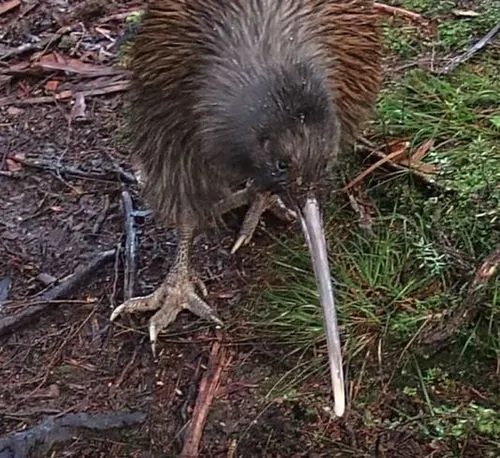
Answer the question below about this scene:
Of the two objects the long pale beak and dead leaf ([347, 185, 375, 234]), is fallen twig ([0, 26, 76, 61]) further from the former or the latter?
the long pale beak

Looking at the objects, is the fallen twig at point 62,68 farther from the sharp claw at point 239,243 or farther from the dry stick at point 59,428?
the dry stick at point 59,428

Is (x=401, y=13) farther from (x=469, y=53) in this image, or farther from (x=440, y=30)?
(x=469, y=53)

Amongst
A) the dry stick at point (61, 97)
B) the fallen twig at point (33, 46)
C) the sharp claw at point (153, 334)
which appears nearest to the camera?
the sharp claw at point (153, 334)

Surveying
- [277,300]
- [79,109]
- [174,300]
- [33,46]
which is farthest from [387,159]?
[33,46]

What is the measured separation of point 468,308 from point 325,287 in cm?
65

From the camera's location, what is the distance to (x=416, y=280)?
3.63m

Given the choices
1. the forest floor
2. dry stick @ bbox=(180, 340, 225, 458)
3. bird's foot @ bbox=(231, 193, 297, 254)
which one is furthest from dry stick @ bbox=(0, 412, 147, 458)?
bird's foot @ bbox=(231, 193, 297, 254)

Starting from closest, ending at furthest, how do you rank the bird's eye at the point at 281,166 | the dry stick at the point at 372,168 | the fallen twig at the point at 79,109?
1. the bird's eye at the point at 281,166
2. the dry stick at the point at 372,168
3. the fallen twig at the point at 79,109

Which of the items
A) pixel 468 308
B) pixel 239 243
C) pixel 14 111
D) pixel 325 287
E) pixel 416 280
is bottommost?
pixel 14 111

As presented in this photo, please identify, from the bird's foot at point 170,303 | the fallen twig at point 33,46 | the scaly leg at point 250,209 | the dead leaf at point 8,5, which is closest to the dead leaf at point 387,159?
the scaly leg at point 250,209

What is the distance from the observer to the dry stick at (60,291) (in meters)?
3.72

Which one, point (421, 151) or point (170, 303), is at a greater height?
point (421, 151)

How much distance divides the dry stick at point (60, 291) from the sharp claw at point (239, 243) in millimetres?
426

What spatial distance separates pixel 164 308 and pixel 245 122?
0.89 meters
